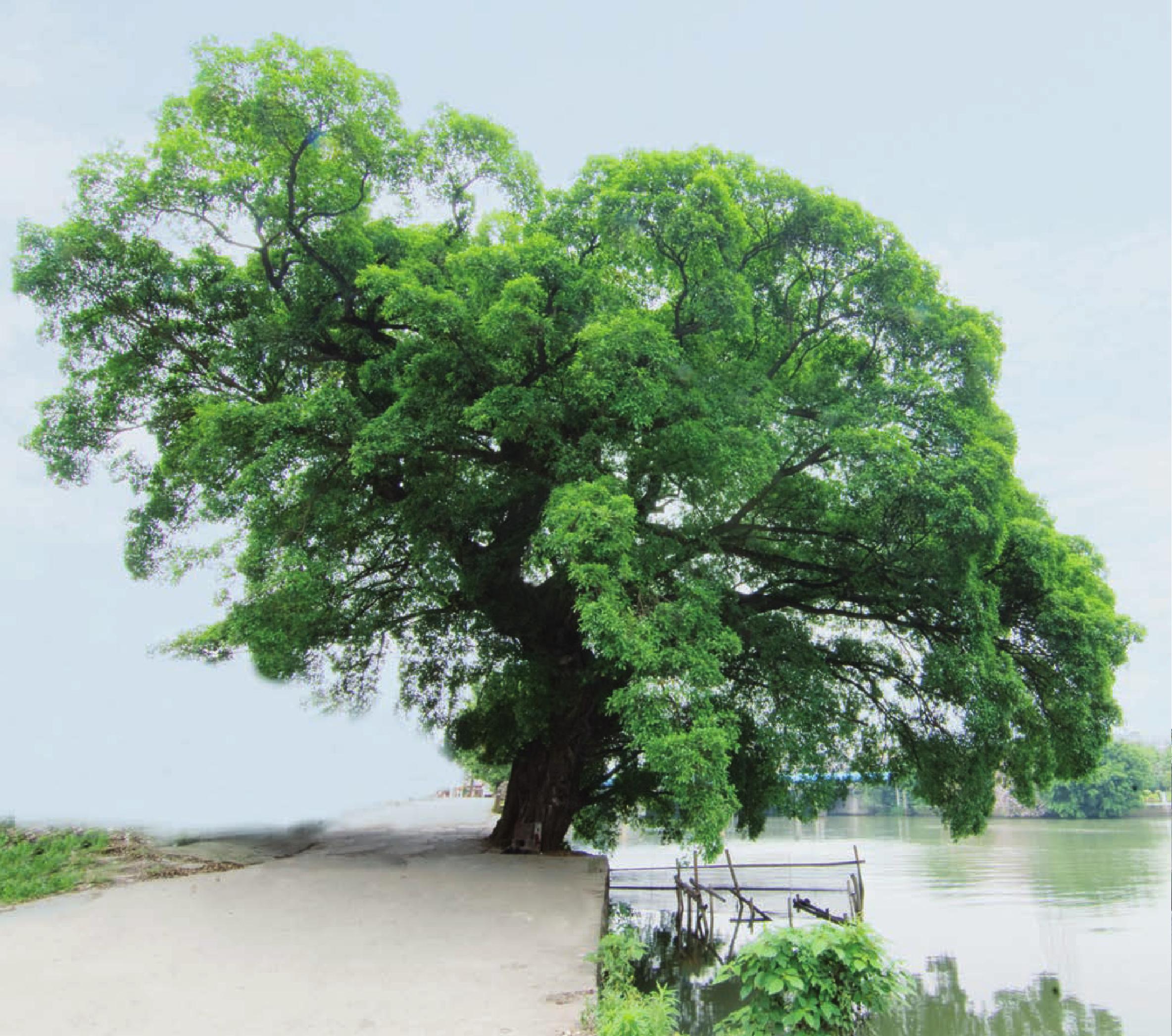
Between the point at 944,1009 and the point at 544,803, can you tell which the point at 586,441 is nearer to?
the point at 544,803

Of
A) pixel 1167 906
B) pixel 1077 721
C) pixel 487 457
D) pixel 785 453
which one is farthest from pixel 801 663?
pixel 1167 906

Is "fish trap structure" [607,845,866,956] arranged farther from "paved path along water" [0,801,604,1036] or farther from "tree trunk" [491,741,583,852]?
"paved path along water" [0,801,604,1036]

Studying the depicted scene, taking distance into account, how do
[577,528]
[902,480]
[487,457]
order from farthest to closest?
[487,457], [902,480], [577,528]

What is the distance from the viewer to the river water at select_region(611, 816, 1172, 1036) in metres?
9.32

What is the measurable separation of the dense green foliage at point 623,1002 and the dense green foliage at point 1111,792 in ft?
154

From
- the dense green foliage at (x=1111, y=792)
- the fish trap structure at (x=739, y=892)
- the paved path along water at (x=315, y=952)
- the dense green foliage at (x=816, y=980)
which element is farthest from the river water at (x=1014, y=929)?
the dense green foliage at (x=1111, y=792)

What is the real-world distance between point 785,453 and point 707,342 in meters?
1.61

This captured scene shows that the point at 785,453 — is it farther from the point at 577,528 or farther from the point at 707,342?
the point at 577,528

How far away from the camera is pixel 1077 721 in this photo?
409 inches

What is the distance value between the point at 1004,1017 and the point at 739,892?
5221 mm

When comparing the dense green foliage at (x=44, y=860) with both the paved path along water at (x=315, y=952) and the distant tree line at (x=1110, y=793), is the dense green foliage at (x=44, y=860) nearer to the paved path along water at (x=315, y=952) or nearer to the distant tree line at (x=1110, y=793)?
the paved path along water at (x=315, y=952)

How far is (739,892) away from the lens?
14.1 meters

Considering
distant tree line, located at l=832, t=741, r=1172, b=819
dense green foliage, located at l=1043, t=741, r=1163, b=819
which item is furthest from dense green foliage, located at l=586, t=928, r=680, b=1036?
dense green foliage, located at l=1043, t=741, r=1163, b=819

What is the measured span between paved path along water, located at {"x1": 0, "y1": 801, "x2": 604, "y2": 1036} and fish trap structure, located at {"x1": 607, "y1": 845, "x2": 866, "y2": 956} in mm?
3527
